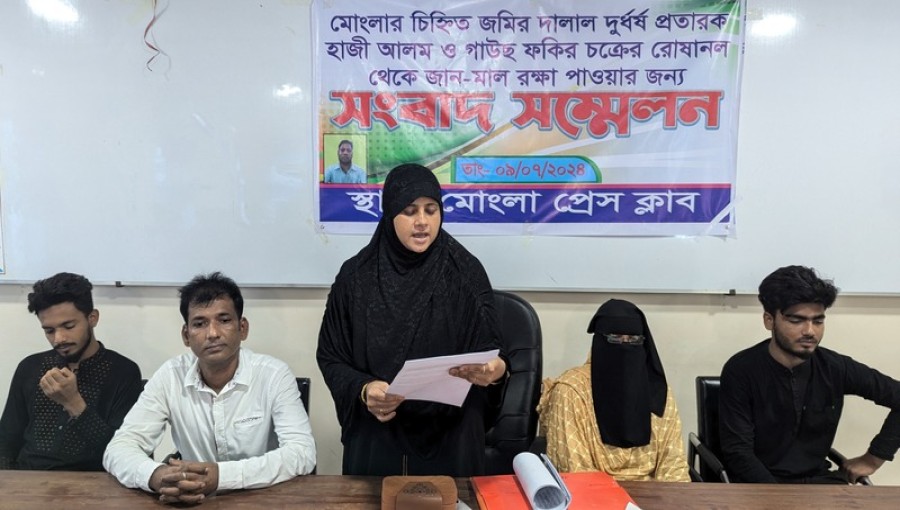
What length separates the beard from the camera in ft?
6.53

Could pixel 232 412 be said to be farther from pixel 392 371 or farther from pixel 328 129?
pixel 328 129

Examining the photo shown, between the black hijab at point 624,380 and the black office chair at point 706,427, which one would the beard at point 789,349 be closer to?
the black office chair at point 706,427

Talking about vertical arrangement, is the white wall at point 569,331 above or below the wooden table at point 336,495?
above

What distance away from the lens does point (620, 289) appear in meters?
2.42

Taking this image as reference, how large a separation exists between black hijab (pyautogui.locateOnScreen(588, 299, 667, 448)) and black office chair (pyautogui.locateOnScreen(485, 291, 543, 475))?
0.21m

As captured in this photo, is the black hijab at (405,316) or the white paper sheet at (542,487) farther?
the black hijab at (405,316)

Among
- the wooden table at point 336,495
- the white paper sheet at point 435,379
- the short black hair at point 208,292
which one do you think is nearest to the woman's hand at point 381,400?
the white paper sheet at point 435,379

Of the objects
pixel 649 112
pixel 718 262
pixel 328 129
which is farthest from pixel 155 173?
pixel 718 262

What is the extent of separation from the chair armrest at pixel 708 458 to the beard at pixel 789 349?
1.42 ft

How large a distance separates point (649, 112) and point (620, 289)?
72 cm

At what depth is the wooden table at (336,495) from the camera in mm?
1350

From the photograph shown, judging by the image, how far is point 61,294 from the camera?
2.03m

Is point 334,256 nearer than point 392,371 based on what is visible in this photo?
No

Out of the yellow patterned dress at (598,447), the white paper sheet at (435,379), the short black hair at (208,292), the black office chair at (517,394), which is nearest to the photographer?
the white paper sheet at (435,379)
